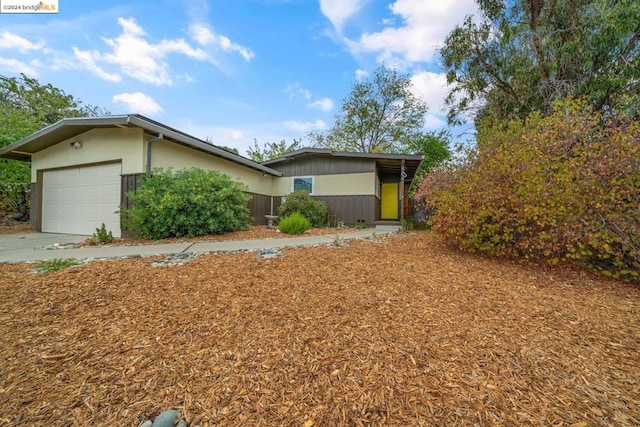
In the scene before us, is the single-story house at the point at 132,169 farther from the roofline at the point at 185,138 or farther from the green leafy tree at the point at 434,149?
the green leafy tree at the point at 434,149

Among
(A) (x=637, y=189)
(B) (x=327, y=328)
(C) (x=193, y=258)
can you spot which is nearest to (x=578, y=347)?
(B) (x=327, y=328)

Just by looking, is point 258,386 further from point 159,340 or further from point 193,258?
point 193,258

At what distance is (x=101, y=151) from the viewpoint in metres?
7.20

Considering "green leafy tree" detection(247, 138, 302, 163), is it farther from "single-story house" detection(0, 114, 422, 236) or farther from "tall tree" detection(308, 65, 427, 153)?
"single-story house" detection(0, 114, 422, 236)

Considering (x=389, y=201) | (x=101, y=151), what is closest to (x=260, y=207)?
(x=101, y=151)

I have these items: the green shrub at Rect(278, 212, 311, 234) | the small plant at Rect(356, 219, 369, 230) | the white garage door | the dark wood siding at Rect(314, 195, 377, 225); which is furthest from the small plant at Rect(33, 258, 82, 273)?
the dark wood siding at Rect(314, 195, 377, 225)

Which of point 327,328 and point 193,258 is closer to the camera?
point 327,328

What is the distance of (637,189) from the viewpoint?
327 centimetres

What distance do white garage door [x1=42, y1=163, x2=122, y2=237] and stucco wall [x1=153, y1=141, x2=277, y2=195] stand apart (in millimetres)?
1085

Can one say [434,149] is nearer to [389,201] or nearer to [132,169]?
[389,201]

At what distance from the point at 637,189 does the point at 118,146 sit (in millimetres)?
10435

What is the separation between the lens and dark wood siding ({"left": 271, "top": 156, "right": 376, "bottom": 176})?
10.5m

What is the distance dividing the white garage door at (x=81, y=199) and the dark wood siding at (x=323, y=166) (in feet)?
21.0

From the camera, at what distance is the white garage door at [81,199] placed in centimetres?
710
